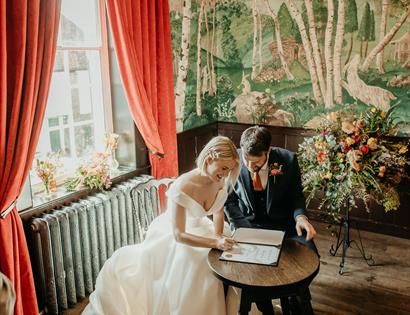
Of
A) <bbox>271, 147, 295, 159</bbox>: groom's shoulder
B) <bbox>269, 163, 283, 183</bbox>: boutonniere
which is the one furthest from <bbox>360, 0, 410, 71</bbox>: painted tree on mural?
<bbox>269, 163, 283, 183</bbox>: boutonniere

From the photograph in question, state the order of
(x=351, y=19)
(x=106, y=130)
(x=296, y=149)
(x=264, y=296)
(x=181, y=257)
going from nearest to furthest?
(x=264, y=296)
(x=181, y=257)
(x=106, y=130)
(x=351, y=19)
(x=296, y=149)

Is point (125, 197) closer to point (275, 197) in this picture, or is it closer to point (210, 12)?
point (275, 197)

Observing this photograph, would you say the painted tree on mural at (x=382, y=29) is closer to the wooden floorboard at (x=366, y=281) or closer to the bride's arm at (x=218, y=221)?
the wooden floorboard at (x=366, y=281)

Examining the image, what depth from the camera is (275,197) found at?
3037 millimetres

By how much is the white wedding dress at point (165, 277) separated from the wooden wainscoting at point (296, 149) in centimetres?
168

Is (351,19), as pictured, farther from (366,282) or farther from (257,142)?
(366,282)

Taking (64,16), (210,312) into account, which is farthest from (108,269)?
(64,16)

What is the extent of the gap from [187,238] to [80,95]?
1707 millimetres

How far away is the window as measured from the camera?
3.39m

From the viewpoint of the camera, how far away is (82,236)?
10.6ft

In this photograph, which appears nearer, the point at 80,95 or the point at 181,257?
the point at 181,257

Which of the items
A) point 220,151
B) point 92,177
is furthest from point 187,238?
point 92,177

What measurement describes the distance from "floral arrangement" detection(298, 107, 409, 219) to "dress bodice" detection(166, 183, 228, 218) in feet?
3.62

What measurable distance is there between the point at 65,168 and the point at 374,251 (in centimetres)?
285
